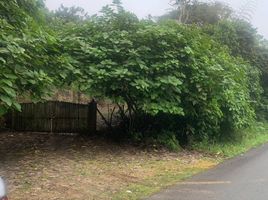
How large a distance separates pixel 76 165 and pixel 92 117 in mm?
6533

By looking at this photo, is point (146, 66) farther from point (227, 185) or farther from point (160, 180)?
point (227, 185)

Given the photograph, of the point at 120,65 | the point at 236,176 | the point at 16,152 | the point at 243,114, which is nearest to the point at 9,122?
the point at 16,152

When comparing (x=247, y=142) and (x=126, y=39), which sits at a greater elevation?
(x=126, y=39)

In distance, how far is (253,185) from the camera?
9.81m

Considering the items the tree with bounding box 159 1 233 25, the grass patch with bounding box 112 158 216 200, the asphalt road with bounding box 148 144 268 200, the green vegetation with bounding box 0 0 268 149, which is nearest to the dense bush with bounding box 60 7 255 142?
the green vegetation with bounding box 0 0 268 149

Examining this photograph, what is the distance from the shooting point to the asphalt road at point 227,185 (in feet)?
28.5

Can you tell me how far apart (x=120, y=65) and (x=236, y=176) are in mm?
4532

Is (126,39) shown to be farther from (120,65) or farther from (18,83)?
(18,83)

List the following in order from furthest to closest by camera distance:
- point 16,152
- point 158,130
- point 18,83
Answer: point 158,130, point 16,152, point 18,83

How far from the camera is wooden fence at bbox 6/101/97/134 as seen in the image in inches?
702

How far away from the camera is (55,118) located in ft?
60.7

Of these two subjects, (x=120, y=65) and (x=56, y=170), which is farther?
(x=120, y=65)

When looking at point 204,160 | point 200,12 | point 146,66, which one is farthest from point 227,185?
point 200,12

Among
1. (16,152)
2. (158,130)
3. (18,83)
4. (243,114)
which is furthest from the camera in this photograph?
(243,114)
